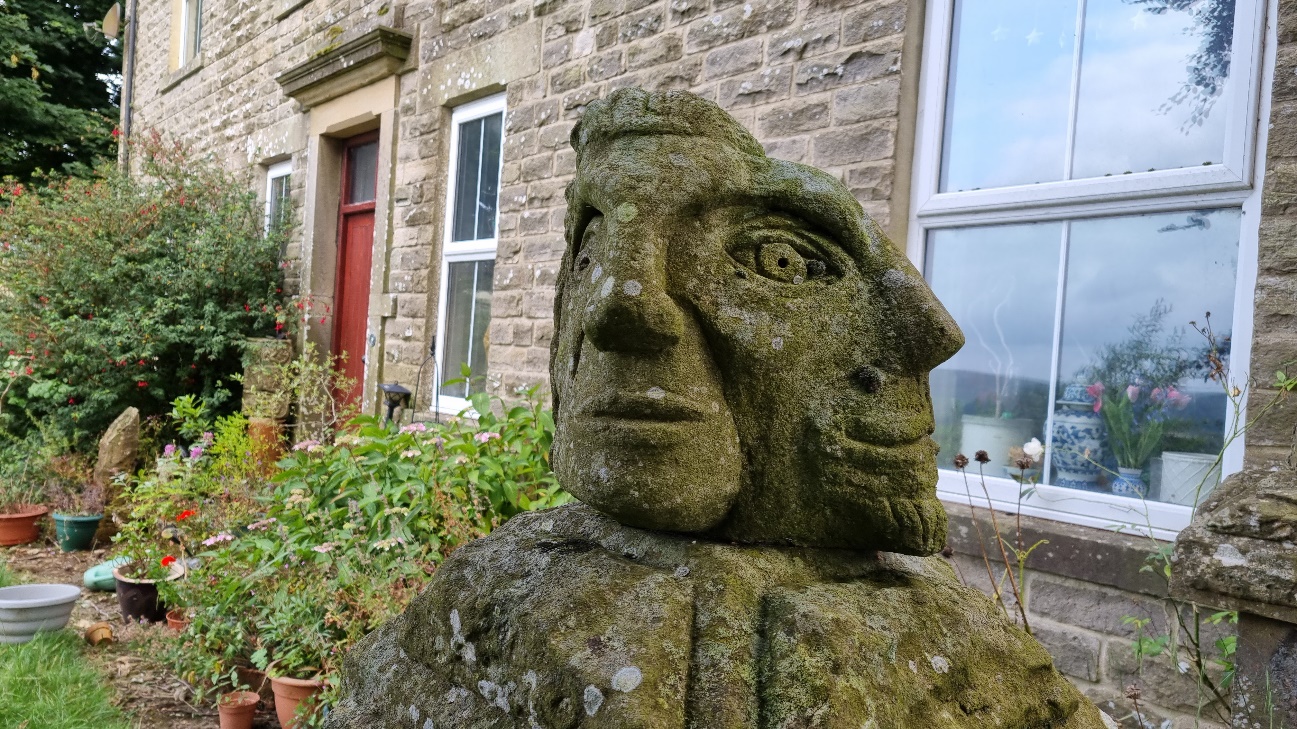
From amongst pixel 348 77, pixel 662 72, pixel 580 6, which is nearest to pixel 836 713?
pixel 662 72

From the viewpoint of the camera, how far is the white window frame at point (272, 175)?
8.67 m

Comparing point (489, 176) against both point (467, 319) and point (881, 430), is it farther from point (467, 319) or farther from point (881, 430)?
point (881, 430)

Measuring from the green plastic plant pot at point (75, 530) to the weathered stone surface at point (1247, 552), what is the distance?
6.40 metres

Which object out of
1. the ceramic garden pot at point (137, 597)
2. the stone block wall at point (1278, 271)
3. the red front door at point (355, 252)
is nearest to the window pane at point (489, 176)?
the red front door at point (355, 252)

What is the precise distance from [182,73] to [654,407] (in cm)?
1103

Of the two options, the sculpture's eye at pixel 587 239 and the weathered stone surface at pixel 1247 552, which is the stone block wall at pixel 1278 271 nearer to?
the weathered stone surface at pixel 1247 552

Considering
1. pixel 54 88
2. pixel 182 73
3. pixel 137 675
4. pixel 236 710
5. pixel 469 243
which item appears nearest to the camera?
pixel 236 710

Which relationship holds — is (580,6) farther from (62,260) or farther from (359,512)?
(62,260)

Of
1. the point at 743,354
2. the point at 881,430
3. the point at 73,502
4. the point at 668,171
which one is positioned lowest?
the point at 73,502

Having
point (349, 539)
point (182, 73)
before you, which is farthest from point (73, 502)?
point (182, 73)

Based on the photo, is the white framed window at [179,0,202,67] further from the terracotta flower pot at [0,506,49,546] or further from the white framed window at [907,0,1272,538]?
the white framed window at [907,0,1272,538]

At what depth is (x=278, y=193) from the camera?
350 inches

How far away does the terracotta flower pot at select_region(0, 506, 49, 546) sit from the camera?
6.10 meters

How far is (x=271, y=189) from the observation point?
8953 mm
